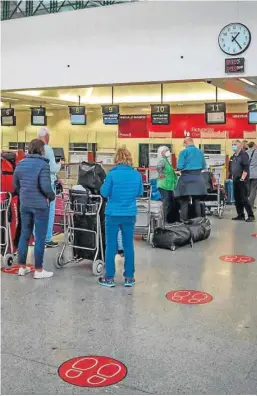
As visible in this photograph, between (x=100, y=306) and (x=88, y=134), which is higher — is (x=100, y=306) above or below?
below

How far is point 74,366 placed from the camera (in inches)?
128

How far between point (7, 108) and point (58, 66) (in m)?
8.42

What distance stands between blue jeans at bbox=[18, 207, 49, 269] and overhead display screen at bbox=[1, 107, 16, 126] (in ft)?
37.8

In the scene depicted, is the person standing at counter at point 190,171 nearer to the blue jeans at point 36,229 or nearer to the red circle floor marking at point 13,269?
the red circle floor marking at point 13,269

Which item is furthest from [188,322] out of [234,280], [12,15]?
[12,15]

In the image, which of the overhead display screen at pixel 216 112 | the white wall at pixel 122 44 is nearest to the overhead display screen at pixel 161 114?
the overhead display screen at pixel 216 112

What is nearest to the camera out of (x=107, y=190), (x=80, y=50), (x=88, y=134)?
(x=107, y=190)

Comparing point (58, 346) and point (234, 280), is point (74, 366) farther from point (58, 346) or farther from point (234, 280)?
point (234, 280)

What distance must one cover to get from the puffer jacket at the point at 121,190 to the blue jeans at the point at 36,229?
2.82 feet

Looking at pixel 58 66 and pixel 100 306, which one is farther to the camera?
pixel 58 66

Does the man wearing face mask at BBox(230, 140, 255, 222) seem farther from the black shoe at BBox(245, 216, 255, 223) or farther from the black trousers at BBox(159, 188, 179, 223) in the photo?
the black trousers at BBox(159, 188, 179, 223)

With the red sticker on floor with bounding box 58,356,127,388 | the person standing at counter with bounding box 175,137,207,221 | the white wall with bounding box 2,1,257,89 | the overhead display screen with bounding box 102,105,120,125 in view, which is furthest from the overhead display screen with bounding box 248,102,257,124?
the red sticker on floor with bounding box 58,356,127,388

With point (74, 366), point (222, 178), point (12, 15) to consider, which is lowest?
point (74, 366)

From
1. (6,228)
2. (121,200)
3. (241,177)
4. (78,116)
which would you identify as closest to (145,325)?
(121,200)
